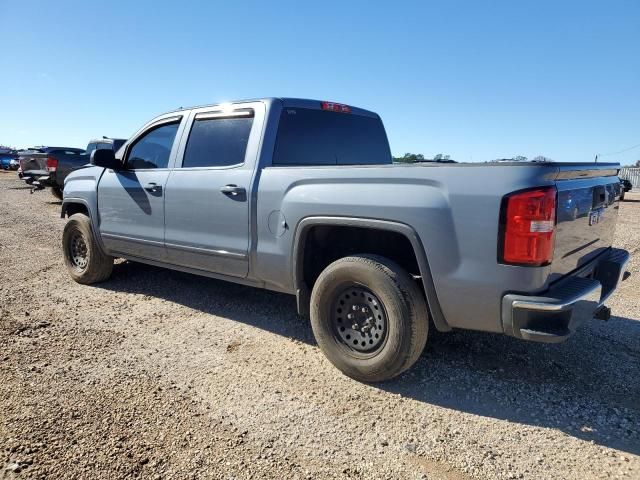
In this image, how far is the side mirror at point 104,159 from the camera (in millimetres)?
4613

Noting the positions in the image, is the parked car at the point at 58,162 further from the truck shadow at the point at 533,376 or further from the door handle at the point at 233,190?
the truck shadow at the point at 533,376

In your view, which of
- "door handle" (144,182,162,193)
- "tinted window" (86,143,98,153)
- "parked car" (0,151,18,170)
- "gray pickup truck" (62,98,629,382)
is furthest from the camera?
"parked car" (0,151,18,170)

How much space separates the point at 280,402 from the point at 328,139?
2.41m

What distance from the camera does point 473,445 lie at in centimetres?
241

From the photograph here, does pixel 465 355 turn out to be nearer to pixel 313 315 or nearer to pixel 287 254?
pixel 313 315

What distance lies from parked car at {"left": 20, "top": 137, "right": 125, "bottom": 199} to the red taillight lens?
12698 mm

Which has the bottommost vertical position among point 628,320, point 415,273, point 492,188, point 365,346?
point 628,320

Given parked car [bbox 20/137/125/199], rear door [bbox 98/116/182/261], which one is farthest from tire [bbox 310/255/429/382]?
parked car [bbox 20/137/125/199]

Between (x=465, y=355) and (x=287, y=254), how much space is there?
161 centimetres

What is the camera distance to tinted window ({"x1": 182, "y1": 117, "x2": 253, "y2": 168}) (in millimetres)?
3791

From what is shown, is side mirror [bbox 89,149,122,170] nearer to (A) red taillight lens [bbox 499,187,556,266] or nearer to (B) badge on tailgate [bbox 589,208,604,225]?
(A) red taillight lens [bbox 499,187,556,266]

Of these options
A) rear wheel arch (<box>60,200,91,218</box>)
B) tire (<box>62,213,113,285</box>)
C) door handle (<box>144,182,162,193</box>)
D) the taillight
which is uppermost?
the taillight

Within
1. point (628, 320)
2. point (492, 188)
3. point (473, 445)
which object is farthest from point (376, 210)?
point (628, 320)

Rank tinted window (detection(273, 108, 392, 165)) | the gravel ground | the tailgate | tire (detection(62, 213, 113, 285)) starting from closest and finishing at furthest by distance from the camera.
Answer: the gravel ground, the tailgate, tinted window (detection(273, 108, 392, 165)), tire (detection(62, 213, 113, 285))
